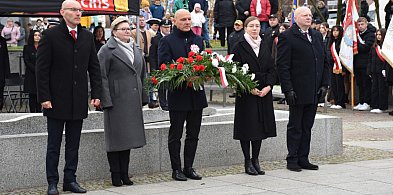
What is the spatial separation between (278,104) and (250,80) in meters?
11.4

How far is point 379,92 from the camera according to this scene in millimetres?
20391

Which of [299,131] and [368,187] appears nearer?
[368,187]

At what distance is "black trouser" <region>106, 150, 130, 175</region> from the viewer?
1022 cm

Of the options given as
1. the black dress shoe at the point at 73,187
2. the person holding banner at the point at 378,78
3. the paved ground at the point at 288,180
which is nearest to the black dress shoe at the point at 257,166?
the paved ground at the point at 288,180

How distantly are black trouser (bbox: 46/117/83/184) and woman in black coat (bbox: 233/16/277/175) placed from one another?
2212 mm

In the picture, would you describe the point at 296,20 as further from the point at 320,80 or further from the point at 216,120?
the point at 216,120

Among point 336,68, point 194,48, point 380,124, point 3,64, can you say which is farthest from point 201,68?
point 336,68

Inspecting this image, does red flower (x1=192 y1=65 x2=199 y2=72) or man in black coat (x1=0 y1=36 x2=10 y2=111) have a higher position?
red flower (x1=192 y1=65 x2=199 y2=72)

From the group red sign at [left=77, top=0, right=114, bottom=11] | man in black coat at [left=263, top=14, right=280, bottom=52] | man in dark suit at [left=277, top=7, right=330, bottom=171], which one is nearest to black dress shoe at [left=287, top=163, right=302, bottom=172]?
man in dark suit at [left=277, top=7, right=330, bottom=171]

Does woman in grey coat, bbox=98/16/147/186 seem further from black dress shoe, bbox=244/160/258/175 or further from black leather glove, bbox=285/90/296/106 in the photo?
black leather glove, bbox=285/90/296/106

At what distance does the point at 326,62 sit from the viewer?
38.2 ft

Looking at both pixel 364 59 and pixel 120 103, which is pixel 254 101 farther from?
pixel 364 59

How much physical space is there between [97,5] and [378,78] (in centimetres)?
786

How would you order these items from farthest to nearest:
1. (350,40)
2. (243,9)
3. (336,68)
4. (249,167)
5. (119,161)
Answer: (243,9) < (336,68) < (350,40) < (249,167) < (119,161)
